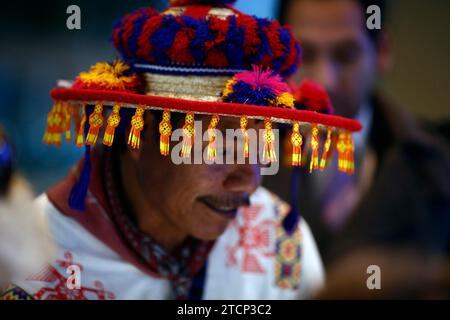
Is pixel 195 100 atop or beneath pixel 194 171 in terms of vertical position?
atop

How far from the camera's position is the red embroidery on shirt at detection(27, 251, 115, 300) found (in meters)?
2.13

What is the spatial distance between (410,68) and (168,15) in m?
2.80

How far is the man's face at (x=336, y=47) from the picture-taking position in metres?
3.58

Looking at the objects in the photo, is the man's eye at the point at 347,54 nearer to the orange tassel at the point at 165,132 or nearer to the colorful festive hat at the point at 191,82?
the colorful festive hat at the point at 191,82

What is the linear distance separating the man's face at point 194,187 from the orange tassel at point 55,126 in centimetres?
30

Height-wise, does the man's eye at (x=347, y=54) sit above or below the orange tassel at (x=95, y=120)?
above

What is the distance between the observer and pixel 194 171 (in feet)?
7.02

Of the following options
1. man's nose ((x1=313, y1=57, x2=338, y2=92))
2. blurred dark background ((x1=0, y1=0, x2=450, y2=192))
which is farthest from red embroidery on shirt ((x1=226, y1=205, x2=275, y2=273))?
blurred dark background ((x1=0, y1=0, x2=450, y2=192))

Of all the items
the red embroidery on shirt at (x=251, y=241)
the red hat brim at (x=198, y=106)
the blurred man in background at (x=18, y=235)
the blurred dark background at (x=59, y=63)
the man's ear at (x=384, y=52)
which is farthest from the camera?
Answer: the blurred dark background at (x=59, y=63)

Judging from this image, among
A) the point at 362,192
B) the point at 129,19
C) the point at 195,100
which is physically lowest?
the point at 362,192

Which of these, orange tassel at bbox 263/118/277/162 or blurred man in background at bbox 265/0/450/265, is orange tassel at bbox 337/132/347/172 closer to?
orange tassel at bbox 263/118/277/162

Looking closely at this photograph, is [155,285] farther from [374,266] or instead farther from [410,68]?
[410,68]

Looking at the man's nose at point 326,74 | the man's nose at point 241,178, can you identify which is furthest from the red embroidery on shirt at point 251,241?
the man's nose at point 326,74

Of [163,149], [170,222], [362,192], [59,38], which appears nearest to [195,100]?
[163,149]
